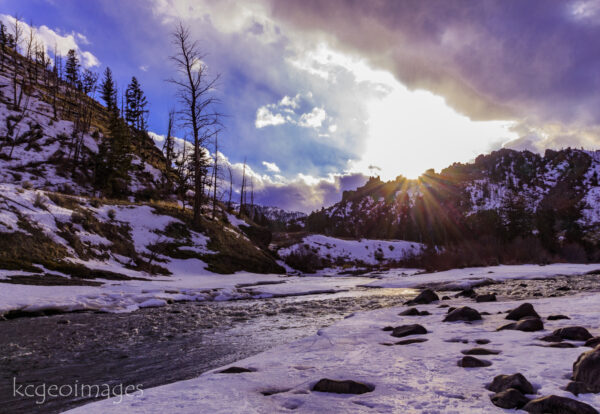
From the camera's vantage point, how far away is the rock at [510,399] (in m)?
2.60

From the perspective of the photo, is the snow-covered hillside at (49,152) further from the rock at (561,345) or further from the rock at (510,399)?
the rock at (510,399)

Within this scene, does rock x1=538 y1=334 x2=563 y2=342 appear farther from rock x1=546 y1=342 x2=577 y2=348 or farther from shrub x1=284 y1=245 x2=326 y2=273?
shrub x1=284 y1=245 x2=326 y2=273

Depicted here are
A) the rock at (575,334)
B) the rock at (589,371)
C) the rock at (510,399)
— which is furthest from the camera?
the rock at (575,334)

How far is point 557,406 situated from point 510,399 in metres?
0.32

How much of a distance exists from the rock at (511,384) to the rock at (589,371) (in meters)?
0.45

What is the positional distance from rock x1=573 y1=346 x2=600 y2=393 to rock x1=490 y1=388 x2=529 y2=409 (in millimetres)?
608

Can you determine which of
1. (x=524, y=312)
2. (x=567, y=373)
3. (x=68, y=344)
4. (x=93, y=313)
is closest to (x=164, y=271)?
(x=93, y=313)

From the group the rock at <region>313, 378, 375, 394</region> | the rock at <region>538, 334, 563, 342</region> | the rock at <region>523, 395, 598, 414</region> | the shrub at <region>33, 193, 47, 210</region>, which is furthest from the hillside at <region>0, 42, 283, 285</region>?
the rock at <region>538, 334, 563, 342</region>

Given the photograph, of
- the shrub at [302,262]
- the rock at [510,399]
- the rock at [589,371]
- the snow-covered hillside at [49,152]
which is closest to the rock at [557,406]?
the rock at [510,399]

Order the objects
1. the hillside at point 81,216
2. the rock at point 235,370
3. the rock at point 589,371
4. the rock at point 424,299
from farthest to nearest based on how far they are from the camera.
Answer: the hillside at point 81,216 → the rock at point 424,299 → the rock at point 235,370 → the rock at point 589,371

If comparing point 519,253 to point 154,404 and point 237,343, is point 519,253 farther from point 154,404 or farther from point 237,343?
point 154,404

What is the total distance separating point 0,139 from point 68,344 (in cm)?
5141

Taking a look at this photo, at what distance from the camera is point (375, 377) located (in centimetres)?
358

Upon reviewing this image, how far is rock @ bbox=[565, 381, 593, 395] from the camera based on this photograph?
268 centimetres
